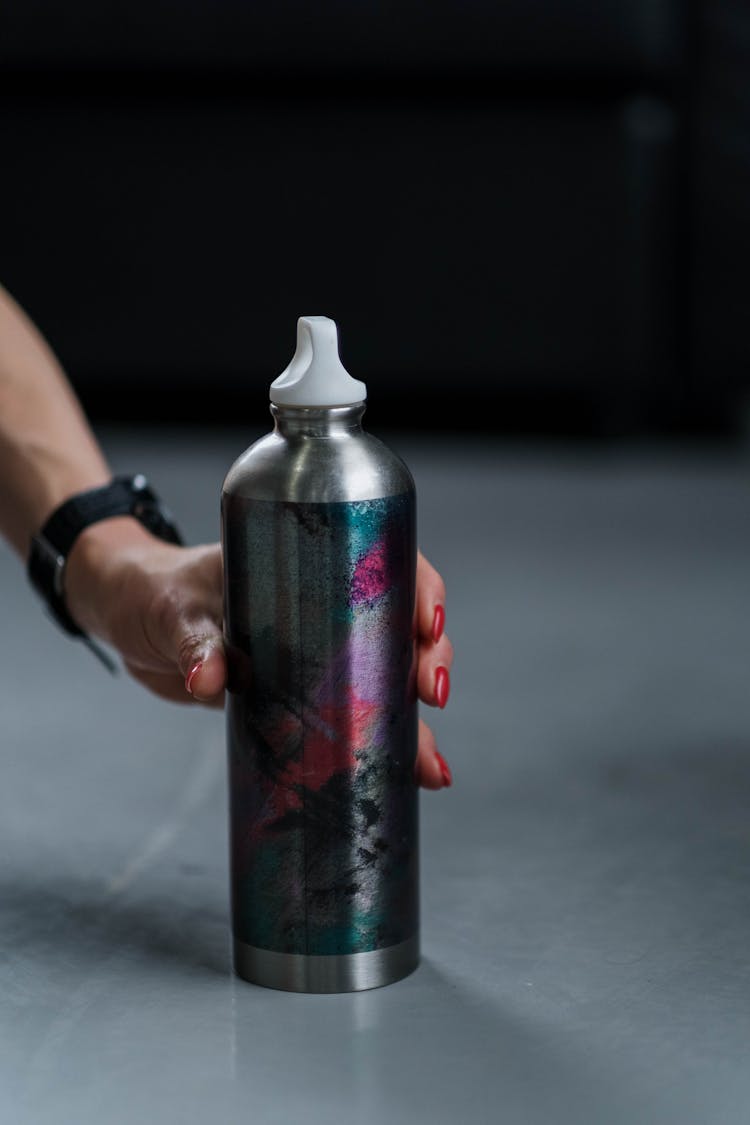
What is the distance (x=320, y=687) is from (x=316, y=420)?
0.13m

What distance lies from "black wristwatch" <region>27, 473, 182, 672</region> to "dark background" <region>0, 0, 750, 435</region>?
60.1 inches

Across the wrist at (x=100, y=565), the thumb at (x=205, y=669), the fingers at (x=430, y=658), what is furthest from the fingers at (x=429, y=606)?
the wrist at (x=100, y=565)

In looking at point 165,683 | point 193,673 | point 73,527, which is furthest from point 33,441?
point 193,673

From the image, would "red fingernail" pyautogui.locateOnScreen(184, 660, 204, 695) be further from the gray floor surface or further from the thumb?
the gray floor surface

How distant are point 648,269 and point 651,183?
0.42 feet

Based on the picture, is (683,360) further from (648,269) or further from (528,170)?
(528,170)

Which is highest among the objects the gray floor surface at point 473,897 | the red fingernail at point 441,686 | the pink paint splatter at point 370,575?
the pink paint splatter at point 370,575

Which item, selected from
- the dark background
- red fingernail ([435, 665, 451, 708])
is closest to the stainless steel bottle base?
red fingernail ([435, 665, 451, 708])

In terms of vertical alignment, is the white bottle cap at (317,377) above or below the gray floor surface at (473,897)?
above

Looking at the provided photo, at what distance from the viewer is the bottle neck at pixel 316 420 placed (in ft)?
2.62

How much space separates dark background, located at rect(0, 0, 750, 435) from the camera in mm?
2438

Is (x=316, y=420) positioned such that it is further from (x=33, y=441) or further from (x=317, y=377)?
(x=33, y=441)

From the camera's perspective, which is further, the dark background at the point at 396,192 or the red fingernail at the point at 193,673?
the dark background at the point at 396,192

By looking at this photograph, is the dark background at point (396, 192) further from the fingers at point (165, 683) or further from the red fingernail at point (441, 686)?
the red fingernail at point (441, 686)
